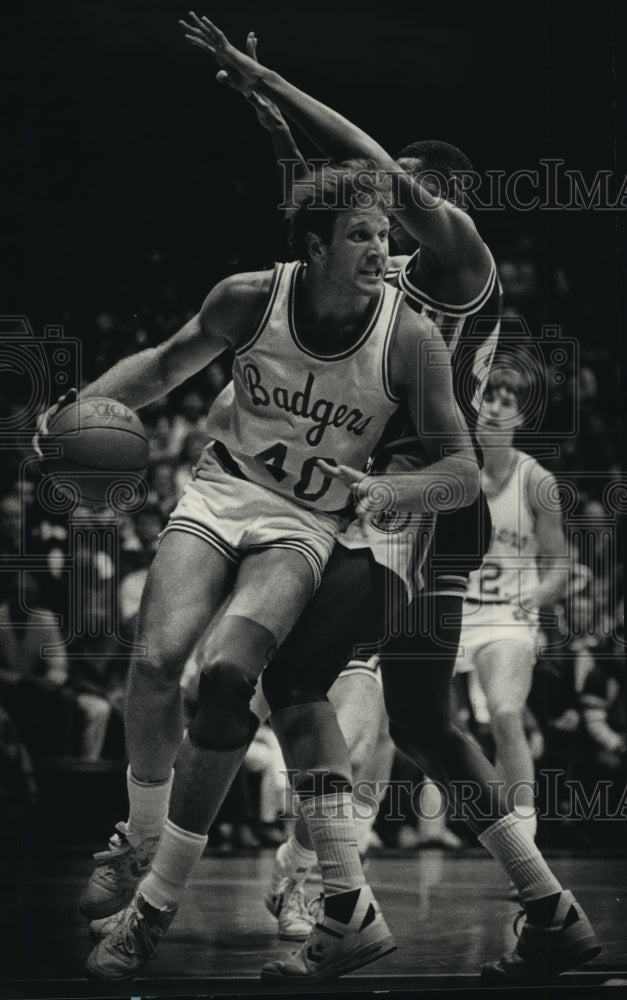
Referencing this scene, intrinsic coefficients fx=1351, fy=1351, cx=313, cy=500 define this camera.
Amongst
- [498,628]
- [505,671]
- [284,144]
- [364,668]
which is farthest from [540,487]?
[284,144]

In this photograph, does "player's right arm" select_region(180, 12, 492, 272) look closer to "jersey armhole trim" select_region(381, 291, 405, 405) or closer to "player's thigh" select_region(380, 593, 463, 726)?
"jersey armhole trim" select_region(381, 291, 405, 405)

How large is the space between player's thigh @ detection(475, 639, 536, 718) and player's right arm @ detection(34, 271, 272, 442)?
1.72m

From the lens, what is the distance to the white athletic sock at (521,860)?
388 centimetres

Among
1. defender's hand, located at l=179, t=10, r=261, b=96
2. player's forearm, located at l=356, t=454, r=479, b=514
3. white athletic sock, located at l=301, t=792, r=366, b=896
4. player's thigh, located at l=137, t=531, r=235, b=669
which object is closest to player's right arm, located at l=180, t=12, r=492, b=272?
defender's hand, located at l=179, t=10, r=261, b=96

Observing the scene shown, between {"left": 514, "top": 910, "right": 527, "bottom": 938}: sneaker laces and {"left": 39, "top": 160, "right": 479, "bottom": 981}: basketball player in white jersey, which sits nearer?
{"left": 39, "top": 160, "right": 479, "bottom": 981}: basketball player in white jersey

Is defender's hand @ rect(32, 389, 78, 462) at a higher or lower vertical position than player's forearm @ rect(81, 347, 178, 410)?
lower

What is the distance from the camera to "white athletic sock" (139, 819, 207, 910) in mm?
3654

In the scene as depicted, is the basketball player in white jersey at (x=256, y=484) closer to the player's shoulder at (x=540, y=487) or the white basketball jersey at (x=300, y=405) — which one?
the white basketball jersey at (x=300, y=405)

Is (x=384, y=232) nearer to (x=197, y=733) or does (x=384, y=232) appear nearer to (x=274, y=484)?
Result: (x=274, y=484)

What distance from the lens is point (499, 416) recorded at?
4664 mm

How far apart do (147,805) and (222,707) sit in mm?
503

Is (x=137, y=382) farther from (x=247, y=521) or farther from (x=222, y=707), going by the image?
(x=222, y=707)

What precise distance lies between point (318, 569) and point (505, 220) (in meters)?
1.45

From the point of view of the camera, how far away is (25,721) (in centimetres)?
449
